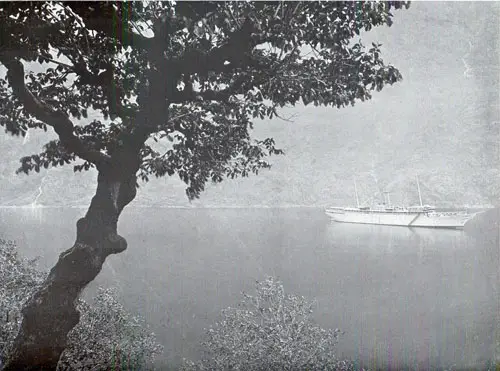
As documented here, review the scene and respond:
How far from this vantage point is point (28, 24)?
3.71 metres

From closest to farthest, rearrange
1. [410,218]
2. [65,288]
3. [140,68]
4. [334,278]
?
[65,288], [140,68], [334,278], [410,218]

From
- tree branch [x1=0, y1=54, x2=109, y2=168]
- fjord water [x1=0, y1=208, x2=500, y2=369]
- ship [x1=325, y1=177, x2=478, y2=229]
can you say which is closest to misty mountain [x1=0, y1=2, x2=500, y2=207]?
fjord water [x1=0, y1=208, x2=500, y2=369]

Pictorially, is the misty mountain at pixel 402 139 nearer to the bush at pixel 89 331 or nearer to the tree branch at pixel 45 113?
the bush at pixel 89 331

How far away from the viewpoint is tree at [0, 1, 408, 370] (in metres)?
3.69

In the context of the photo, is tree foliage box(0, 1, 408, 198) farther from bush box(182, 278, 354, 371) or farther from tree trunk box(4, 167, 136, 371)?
bush box(182, 278, 354, 371)

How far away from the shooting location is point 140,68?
443 centimetres

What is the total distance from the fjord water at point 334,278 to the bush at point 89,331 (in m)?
2.26

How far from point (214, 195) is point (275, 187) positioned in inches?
126

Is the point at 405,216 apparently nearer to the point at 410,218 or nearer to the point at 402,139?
the point at 410,218

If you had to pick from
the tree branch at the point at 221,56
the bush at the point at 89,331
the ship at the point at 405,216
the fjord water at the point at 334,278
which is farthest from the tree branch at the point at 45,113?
the ship at the point at 405,216

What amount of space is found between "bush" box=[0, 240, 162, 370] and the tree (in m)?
0.93

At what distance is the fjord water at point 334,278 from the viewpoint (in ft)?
27.7

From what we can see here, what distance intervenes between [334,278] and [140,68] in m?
13.4

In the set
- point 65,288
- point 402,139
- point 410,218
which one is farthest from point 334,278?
point 65,288
